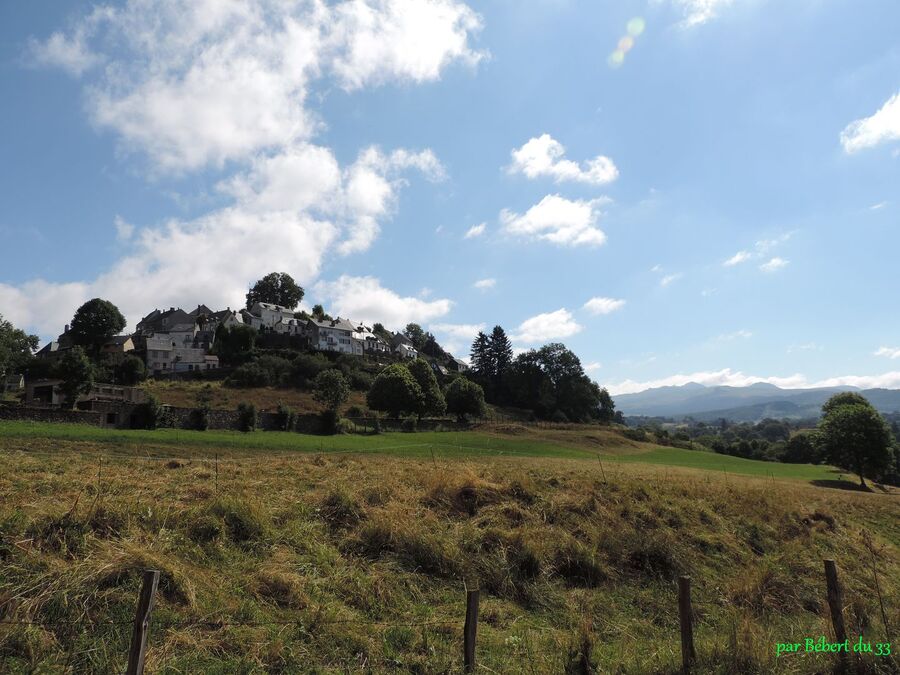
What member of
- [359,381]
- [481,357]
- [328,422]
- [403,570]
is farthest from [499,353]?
[403,570]

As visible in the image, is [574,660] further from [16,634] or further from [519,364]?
[519,364]

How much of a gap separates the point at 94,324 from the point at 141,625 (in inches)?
4291

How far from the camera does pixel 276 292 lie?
130 m

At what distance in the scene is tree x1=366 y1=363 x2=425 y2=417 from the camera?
66375 mm

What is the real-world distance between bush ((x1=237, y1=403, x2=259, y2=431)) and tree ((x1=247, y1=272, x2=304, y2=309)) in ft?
286

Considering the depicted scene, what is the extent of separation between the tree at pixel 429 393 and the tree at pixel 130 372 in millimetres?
43863

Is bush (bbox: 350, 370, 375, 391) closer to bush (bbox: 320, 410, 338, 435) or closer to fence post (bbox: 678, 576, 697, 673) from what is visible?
bush (bbox: 320, 410, 338, 435)

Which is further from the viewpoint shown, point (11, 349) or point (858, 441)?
point (11, 349)

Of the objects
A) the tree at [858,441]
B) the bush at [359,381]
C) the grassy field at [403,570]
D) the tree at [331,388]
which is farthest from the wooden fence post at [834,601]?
the bush at [359,381]

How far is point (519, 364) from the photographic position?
109438mm

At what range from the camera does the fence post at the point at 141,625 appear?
15.0 feet

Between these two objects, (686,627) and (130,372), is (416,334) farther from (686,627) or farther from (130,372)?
(686,627)

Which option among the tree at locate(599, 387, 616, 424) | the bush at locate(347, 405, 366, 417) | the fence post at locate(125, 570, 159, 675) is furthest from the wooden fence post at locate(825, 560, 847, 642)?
the tree at locate(599, 387, 616, 424)

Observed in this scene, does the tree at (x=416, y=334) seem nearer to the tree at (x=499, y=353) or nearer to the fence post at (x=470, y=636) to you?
the tree at (x=499, y=353)
